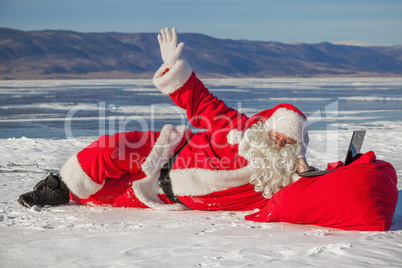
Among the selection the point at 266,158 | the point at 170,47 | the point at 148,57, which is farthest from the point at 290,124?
the point at 148,57

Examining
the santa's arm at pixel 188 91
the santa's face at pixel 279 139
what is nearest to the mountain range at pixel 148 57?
the santa's arm at pixel 188 91

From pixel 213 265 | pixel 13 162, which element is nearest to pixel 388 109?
pixel 13 162

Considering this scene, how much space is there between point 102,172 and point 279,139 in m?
1.10

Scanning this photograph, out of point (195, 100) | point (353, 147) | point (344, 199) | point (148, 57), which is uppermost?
point (148, 57)

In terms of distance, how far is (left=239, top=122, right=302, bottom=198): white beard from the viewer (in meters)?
2.83

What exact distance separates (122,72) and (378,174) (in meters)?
109

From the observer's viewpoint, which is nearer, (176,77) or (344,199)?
(344,199)

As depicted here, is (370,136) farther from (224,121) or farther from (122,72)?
(122,72)

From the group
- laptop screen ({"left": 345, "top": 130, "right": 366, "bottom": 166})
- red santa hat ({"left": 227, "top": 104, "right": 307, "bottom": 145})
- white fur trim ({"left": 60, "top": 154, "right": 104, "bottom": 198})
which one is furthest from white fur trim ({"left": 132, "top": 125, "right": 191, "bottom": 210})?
laptop screen ({"left": 345, "top": 130, "right": 366, "bottom": 166})

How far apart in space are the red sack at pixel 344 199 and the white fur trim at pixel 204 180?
253 millimetres

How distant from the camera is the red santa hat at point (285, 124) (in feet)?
9.10

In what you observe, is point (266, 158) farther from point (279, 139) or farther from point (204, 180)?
point (204, 180)

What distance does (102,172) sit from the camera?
9.59 ft

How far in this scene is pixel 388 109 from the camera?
12109 mm
